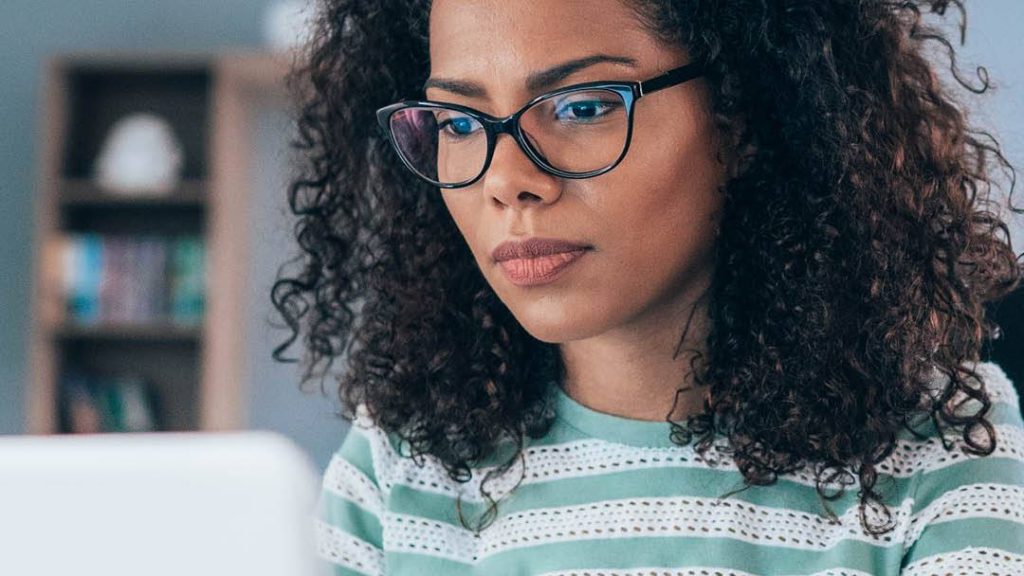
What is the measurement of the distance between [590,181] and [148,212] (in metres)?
3.14

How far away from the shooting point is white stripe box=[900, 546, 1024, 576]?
2.94 ft

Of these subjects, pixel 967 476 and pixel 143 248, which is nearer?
pixel 967 476

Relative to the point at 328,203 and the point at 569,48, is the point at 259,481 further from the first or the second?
the point at 328,203

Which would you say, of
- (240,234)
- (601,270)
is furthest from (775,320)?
(240,234)

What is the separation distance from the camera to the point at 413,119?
103 cm

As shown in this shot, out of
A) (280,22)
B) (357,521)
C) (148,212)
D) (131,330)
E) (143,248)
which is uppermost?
(280,22)

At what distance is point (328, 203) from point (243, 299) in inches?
106

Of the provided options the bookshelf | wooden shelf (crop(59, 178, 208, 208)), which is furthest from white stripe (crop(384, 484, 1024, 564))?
wooden shelf (crop(59, 178, 208, 208))

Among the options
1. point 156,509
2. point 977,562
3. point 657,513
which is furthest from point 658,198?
point 156,509

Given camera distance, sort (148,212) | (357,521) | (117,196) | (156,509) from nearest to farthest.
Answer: (156,509) → (357,521) → (117,196) → (148,212)

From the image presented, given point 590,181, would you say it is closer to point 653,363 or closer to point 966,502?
point 653,363

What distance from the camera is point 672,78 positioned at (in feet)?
3.07

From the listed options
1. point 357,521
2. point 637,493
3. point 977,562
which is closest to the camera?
point 977,562

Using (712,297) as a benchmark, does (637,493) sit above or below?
below
